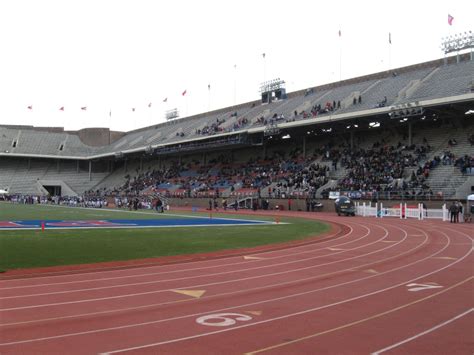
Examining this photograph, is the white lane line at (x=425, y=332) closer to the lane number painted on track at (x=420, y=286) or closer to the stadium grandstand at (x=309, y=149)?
the lane number painted on track at (x=420, y=286)

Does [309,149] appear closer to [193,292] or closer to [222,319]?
[193,292]

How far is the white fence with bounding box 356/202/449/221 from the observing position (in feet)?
109

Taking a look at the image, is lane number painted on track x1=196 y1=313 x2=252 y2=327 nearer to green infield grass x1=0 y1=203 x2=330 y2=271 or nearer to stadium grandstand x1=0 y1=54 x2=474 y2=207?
green infield grass x1=0 y1=203 x2=330 y2=271

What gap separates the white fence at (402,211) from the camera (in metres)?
33.1

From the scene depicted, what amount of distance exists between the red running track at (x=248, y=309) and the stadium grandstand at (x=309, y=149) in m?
26.2

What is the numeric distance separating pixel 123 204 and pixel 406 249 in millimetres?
42727

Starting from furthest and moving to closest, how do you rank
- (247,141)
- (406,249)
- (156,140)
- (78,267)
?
1. (156,140)
2. (247,141)
3. (406,249)
4. (78,267)

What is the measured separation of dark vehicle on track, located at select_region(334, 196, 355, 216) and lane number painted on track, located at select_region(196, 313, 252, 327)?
3116 cm

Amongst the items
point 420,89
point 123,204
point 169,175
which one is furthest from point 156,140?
point 420,89

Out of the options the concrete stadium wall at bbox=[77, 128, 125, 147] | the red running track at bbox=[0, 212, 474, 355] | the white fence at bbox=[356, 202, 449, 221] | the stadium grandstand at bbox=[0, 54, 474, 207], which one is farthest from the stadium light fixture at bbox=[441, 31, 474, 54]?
the concrete stadium wall at bbox=[77, 128, 125, 147]

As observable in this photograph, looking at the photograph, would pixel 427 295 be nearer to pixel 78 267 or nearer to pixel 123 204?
pixel 78 267

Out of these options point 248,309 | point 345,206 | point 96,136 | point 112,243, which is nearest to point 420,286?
point 248,309

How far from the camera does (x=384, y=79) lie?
172 feet

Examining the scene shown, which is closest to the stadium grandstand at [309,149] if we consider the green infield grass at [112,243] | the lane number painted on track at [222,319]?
the green infield grass at [112,243]
